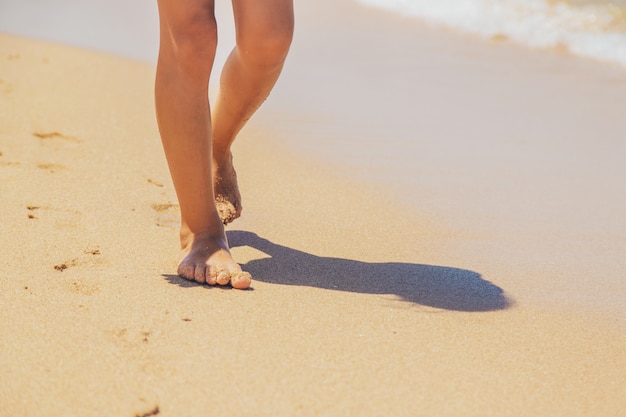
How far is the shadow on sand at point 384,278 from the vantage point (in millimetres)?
2807

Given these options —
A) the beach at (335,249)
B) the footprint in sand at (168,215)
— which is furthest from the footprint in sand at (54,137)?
the footprint in sand at (168,215)

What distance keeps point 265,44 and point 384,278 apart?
84cm

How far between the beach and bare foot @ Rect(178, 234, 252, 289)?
0.03m

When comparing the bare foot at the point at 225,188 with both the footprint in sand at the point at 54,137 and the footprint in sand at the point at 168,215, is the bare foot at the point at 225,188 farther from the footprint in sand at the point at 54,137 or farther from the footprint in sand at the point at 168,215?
the footprint in sand at the point at 54,137

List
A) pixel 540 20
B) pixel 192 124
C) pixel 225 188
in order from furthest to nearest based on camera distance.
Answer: pixel 540 20, pixel 225 188, pixel 192 124

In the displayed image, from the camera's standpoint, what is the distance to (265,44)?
9.13 feet

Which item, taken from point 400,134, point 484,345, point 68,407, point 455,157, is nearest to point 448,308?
point 484,345

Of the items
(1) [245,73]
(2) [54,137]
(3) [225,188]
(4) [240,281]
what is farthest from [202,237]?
(2) [54,137]

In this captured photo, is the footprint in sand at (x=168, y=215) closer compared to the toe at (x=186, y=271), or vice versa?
the toe at (x=186, y=271)

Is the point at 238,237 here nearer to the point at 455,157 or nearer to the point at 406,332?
the point at 406,332

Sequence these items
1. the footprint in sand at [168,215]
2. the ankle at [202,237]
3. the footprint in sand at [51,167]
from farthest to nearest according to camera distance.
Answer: the footprint in sand at [51,167], the footprint in sand at [168,215], the ankle at [202,237]

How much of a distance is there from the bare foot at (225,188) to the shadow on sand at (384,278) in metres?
0.12

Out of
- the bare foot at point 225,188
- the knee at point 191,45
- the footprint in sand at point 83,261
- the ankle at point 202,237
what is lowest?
the footprint in sand at point 83,261

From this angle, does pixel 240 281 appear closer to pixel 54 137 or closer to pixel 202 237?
pixel 202 237
